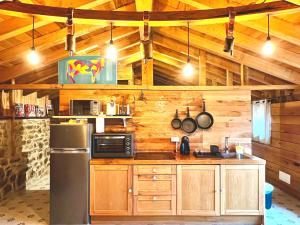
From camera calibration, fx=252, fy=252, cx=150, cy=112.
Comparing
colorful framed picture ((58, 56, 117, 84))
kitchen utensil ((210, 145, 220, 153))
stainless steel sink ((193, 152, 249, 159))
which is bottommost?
stainless steel sink ((193, 152, 249, 159))

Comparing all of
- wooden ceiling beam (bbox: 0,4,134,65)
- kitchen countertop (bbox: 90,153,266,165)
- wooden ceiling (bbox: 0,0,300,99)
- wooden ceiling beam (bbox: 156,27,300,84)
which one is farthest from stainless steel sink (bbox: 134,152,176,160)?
wooden ceiling beam (bbox: 0,4,134,65)

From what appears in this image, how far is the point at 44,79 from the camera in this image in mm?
5117

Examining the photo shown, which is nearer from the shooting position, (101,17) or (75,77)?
(101,17)

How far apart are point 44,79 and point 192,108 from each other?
306cm

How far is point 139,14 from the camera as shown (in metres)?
2.38

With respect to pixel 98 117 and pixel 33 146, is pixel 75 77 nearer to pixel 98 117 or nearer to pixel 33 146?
pixel 98 117

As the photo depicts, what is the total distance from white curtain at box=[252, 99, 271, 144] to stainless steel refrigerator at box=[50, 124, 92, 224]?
145 inches

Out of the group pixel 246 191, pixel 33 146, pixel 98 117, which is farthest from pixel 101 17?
pixel 33 146

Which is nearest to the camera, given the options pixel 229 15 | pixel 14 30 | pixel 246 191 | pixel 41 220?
pixel 229 15

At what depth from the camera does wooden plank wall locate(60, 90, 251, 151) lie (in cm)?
414

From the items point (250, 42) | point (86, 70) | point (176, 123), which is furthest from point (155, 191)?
point (250, 42)

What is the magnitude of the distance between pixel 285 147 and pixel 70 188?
12.6ft

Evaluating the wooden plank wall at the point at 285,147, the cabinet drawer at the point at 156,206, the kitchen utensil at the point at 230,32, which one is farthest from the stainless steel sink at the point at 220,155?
the kitchen utensil at the point at 230,32

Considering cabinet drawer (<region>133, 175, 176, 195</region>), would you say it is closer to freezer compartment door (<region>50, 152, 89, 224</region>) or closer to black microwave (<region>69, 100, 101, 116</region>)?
freezer compartment door (<region>50, 152, 89, 224</region>)
